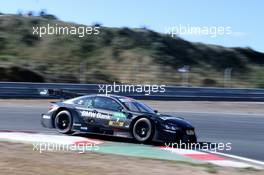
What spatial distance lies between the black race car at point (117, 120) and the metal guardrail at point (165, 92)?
1277cm

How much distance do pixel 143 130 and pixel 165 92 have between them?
15634 millimetres

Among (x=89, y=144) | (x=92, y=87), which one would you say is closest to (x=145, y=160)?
(x=89, y=144)

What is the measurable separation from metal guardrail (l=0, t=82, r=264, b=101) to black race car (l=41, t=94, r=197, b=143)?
12.8 metres

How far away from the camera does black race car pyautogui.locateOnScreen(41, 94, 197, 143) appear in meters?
14.8

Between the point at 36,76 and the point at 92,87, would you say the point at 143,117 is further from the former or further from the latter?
the point at 36,76

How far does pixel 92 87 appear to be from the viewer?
3016cm

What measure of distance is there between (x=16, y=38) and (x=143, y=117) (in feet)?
119
